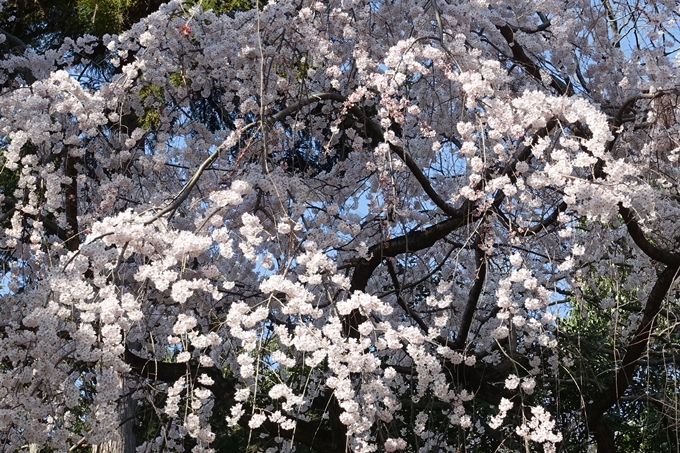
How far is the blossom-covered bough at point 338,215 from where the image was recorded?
9.96 ft

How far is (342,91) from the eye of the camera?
4.88 metres

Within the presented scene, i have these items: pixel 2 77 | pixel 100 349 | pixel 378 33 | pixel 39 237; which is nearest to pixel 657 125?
pixel 378 33

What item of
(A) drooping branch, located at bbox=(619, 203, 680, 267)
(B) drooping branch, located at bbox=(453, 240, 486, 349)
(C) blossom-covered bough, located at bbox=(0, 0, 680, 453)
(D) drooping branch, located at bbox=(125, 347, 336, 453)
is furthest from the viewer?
(D) drooping branch, located at bbox=(125, 347, 336, 453)

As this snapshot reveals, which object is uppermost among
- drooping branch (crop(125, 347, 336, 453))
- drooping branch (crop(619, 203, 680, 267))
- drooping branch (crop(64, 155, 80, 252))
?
drooping branch (crop(619, 203, 680, 267))

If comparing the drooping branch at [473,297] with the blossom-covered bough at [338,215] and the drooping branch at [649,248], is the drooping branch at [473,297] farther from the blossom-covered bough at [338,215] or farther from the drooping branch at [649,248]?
the drooping branch at [649,248]

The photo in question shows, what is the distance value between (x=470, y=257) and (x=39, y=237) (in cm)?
266

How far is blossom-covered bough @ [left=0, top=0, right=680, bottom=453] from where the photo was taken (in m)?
3.04

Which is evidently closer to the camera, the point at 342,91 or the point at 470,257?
the point at 342,91

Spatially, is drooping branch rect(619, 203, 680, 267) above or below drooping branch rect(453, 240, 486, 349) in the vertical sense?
above

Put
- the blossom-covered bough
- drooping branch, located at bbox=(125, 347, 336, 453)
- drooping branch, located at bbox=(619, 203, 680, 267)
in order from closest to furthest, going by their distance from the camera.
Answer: the blossom-covered bough
drooping branch, located at bbox=(619, 203, 680, 267)
drooping branch, located at bbox=(125, 347, 336, 453)

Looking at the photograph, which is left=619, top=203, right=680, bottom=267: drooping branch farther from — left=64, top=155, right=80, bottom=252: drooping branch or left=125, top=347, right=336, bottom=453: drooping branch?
left=64, top=155, right=80, bottom=252: drooping branch

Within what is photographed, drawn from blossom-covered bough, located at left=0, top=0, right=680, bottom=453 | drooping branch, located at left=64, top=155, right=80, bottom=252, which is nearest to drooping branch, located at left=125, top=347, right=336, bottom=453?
blossom-covered bough, located at left=0, top=0, right=680, bottom=453

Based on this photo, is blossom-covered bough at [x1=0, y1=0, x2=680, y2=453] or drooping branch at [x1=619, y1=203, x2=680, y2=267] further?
drooping branch at [x1=619, y1=203, x2=680, y2=267]

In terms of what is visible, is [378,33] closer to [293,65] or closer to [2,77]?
[293,65]
